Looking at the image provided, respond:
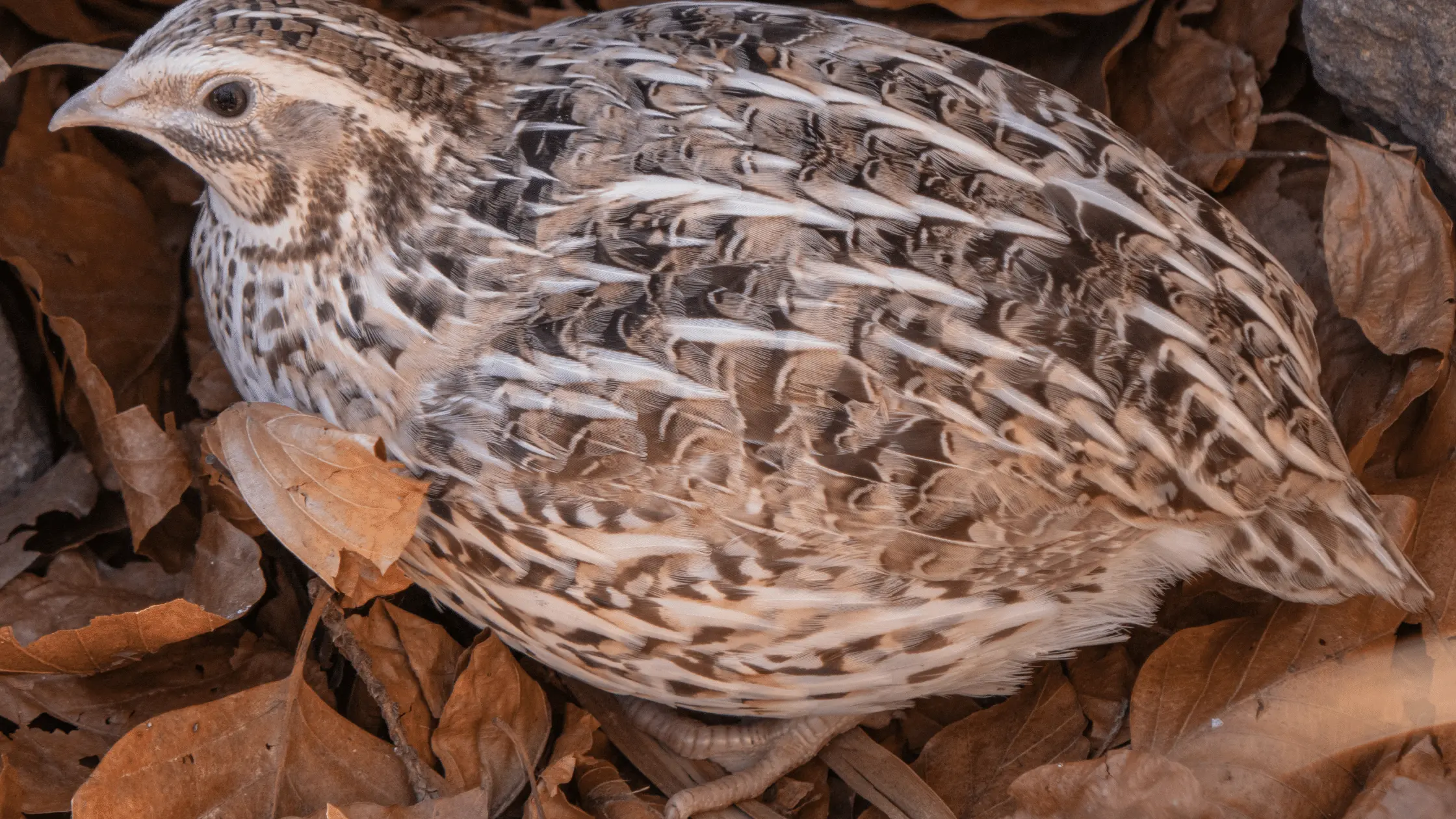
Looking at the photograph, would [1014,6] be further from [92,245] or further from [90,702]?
[90,702]

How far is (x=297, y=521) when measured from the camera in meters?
2.11

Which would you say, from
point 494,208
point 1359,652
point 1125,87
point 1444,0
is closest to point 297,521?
point 494,208

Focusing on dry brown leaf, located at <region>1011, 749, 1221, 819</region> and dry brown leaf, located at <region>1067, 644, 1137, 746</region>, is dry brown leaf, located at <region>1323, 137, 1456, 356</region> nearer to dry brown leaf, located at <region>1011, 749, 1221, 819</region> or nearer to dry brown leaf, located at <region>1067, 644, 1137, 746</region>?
dry brown leaf, located at <region>1067, 644, 1137, 746</region>

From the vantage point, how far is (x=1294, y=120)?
9.66 feet

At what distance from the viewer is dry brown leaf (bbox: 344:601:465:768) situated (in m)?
2.42

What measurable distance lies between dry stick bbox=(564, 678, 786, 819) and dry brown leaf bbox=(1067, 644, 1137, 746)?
66cm

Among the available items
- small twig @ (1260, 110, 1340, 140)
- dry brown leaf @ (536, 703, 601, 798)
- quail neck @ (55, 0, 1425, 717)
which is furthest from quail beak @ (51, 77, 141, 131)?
small twig @ (1260, 110, 1340, 140)

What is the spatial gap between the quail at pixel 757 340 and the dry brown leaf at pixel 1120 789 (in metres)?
0.23

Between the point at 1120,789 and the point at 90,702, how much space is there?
1885 mm

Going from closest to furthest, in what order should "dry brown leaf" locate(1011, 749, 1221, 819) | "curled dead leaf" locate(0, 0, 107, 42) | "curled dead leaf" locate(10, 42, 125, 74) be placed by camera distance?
"dry brown leaf" locate(1011, 749, 1221, 819) < "curled dead leaf" locate(10, 42, 125, 74) < "curled dead leaf" locate(0, 0, 107, 42)

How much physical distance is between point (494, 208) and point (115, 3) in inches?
53.0

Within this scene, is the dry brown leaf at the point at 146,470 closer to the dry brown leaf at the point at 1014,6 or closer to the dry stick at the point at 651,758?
the dry stick at the point at 651,758

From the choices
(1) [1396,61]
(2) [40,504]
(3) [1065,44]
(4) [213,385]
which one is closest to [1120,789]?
(1) [1396,61]

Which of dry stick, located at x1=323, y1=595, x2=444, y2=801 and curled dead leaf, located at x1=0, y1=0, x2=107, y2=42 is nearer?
dry stick, located at x1=323, y1=595, x2=444, y2=801
